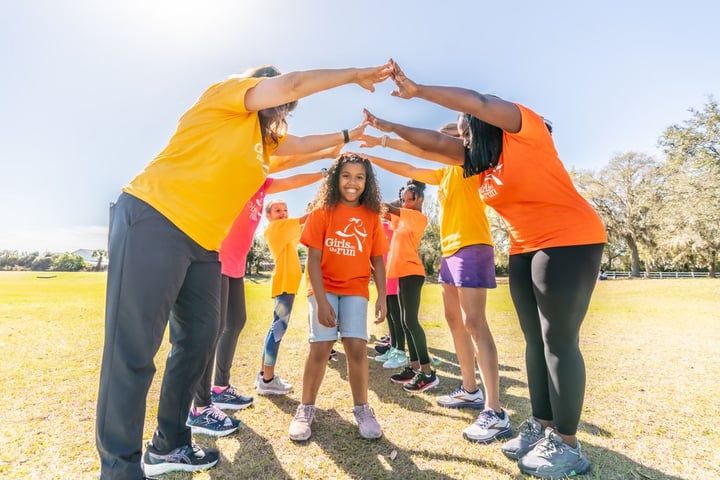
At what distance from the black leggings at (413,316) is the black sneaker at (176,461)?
2591 millimetres

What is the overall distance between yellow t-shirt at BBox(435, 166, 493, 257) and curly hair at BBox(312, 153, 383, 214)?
722mm

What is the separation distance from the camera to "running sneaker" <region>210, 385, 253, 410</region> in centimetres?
366

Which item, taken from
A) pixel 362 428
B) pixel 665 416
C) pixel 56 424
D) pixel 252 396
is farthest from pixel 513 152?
pixel 56 424

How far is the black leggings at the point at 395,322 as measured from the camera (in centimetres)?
590

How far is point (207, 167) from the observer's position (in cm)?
236

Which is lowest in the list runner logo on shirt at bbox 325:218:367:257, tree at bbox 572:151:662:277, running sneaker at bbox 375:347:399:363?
running sneaker at bbox 375:347:399:363

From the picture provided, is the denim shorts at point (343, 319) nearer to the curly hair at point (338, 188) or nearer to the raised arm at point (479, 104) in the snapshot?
the curly hair at point (338, 188)

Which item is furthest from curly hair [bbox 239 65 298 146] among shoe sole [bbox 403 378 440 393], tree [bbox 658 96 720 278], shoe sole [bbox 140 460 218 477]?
tree [bbox 658 96 720 278]

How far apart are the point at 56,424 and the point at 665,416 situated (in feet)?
18.1

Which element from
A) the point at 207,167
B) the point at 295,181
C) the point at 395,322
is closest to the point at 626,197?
the point at 395,322

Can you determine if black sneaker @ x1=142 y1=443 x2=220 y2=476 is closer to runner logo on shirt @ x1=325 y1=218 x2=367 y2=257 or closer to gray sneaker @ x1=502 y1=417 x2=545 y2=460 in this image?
runner logo on shirt @ x1=325 y1=218 x2=367 y2=257

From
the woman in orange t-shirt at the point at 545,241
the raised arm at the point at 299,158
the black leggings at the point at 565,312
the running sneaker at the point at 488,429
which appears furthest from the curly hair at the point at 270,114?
the running sneaker at the point at 488,429

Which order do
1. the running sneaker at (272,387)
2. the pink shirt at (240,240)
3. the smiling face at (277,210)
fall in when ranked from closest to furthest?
1. the pink shirt at (240,240)
2. the running sneaker at (272,387)
3. the smiling face at (277,210)

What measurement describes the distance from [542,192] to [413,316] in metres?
2.49
